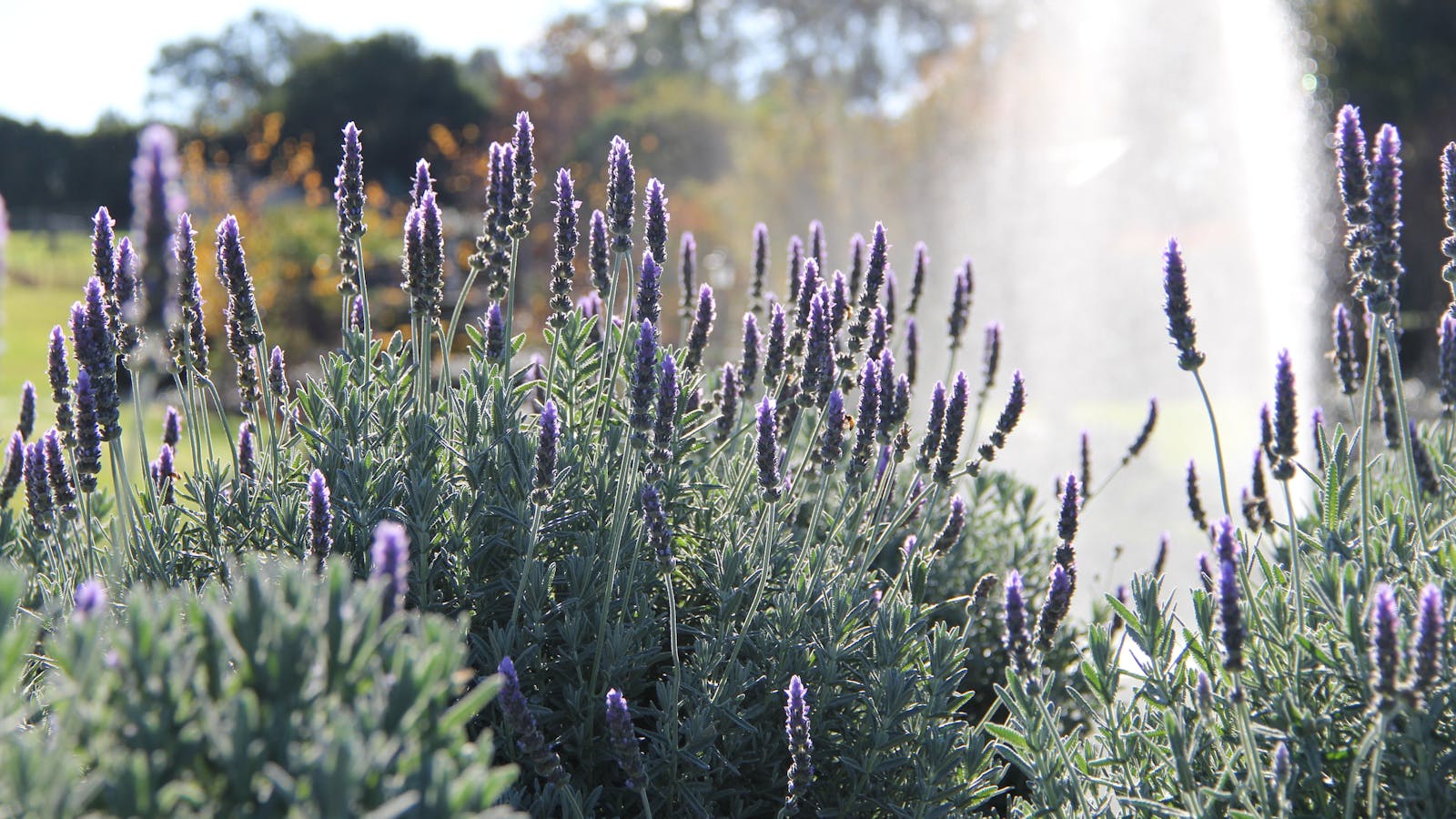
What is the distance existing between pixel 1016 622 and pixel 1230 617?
41 cm

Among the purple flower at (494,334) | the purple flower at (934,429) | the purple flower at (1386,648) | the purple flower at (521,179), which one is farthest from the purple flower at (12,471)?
the purple flower at (1386,648)

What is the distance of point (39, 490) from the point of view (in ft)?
8.16

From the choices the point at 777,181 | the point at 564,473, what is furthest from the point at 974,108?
the point at 564,473

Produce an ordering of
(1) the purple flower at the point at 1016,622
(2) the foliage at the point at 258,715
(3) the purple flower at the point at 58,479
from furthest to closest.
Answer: (3) the purple flower at the point at 58,479
(1) the purple flower at the point at 1016,622
(2) the foliage at the point at 258,715

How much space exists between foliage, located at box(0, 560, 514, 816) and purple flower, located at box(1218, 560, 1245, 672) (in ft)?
3.62

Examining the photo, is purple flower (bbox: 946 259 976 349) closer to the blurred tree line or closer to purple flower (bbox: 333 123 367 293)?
purple flower (bbox: 333 123 367 293)

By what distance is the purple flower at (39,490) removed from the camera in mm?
2484

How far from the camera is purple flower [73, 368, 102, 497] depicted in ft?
7.38

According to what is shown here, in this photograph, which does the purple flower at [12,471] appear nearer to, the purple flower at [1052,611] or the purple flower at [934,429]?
the purple flower at [934,429]

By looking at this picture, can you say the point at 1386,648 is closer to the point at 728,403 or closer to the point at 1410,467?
the point at 1410,467

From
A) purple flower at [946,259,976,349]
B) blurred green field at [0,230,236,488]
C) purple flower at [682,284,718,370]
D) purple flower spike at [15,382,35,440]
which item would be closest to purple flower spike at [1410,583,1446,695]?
purple flower at [682,284,718,370]

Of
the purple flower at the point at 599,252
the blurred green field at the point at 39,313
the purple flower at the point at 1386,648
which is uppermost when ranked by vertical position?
the blurred green field at the point at 39,313

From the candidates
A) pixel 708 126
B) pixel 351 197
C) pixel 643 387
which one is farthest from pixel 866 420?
pixel 708 126

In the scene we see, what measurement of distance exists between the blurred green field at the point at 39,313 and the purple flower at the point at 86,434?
4480mm
